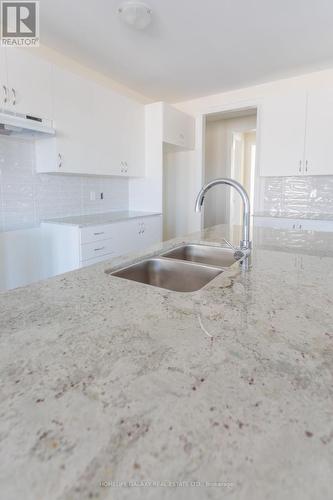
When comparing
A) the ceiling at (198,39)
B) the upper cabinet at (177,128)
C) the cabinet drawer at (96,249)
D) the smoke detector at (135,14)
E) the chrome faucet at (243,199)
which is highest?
the ceiling at (198,39)

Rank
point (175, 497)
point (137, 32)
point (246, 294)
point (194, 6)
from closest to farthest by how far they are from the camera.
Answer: point (175, 497), point (246, 294), point (194, 6), point (137, 32)

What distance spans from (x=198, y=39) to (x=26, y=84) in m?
1.53

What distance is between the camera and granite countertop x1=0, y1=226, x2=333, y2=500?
0.33 metres

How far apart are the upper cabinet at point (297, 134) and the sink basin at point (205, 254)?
245 centimetres

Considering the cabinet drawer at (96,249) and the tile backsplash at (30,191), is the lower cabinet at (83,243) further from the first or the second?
the tile backsplash at (30,191)

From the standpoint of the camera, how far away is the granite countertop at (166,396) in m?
0.33

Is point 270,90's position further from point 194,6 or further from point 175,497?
point 175,497

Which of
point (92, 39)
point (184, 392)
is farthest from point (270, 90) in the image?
point (184, 392)

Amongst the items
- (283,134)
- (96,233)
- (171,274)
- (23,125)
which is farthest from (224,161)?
(171,274)

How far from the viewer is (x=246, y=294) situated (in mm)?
871

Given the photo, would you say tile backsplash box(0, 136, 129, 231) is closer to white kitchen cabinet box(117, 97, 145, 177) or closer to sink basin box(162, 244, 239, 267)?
white kitchen cabinet box(117, 97, 145, 177)

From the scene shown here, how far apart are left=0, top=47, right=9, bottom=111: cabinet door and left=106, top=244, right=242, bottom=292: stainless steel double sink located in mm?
1810

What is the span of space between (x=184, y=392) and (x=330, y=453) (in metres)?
0.20

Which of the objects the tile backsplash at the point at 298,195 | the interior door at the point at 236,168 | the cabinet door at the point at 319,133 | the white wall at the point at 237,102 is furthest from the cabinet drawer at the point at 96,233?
the interior door at the point at 236,168
